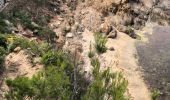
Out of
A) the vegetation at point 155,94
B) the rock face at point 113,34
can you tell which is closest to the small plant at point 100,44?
the rock face at point 113,34

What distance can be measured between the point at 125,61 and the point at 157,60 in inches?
49.7

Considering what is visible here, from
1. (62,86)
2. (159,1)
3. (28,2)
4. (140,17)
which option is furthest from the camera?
(159,1)

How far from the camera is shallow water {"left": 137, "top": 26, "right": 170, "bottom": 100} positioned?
1277 cm

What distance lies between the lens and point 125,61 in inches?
558

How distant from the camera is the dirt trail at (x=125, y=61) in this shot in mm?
12359

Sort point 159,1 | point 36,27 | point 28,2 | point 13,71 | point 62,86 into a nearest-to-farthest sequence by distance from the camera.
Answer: point 62,86 < point 13,71 < point 36,27 < point 28,2 < point 159,1

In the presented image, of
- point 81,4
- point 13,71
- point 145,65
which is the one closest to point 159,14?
point 81,4

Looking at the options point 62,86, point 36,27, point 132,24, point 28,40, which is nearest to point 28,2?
point 36,27

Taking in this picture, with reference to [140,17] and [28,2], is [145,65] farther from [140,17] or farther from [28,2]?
[28,2]

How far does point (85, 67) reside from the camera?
1297cm

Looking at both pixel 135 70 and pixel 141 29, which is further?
pixel 141 29

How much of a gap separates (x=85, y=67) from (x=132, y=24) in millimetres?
5846

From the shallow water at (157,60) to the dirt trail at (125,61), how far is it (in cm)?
30

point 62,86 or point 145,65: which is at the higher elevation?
point 62,86
